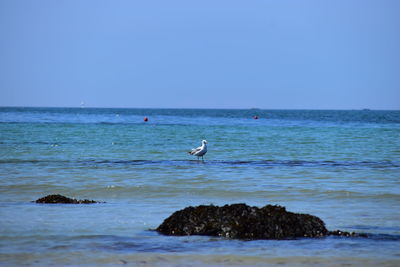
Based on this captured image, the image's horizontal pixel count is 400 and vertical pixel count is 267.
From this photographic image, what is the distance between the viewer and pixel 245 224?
10.6 meters

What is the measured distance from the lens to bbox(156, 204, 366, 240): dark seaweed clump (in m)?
10.5

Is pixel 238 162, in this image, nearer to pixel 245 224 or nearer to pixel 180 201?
pixel 180 201

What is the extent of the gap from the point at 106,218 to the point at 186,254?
3.40 metres

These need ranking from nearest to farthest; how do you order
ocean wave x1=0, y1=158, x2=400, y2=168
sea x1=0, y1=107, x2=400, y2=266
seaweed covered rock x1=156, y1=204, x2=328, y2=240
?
sea x1=0, y1=107, x2=400, y2=266, seaweed covered rock x1=156, y1=204, x2=328, y2=240, ocean wave x1=0, y1=158, x2=400, y2=168

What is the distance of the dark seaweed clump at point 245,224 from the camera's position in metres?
10.5

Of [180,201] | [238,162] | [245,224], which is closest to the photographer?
[245,224]

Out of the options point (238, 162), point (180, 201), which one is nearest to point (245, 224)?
point (180, 201)

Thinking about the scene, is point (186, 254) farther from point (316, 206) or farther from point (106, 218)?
point (316, 206)

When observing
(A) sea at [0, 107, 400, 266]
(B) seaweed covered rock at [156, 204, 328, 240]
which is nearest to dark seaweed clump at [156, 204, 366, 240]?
(B) seaweed covered rock at [156, 204, 328, 240]

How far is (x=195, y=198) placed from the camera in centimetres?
1598

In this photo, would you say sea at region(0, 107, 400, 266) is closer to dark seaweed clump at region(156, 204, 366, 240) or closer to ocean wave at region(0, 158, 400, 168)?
ocean wave at region(0, 158, 400, 168)

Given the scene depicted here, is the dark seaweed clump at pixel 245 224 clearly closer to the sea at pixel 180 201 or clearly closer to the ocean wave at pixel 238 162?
the sea at pixel 180 201

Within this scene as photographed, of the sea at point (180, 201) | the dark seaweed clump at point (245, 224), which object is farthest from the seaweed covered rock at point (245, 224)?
the sea at point (180, 201)

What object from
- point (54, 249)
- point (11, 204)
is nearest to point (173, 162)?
point (11, 204)
